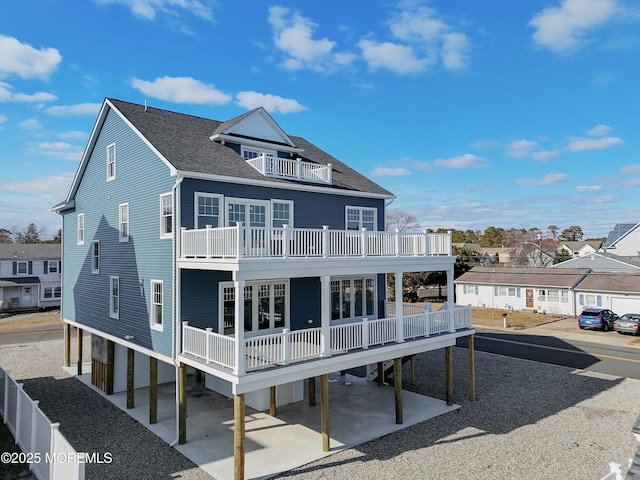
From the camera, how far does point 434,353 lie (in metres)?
24.2

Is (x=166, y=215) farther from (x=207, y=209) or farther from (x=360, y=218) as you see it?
(x=360, y=218)

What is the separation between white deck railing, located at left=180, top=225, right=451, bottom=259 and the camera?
11195 millimetres

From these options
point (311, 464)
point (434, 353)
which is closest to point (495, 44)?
point (434, 353)

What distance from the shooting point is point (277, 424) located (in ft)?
46.3

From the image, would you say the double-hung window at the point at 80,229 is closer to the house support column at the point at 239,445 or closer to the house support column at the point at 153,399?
the house support column at the point at 153,399

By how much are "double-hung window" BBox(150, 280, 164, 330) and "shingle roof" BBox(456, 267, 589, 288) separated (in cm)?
3479

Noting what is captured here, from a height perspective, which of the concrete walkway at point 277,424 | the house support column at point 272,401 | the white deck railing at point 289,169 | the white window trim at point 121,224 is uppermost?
the white deck railing at point 289,169

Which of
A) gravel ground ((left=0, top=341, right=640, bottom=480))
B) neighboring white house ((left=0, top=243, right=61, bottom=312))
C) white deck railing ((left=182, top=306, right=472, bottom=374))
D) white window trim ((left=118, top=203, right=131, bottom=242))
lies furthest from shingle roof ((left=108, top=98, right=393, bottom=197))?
neighboring white house ((left=0, top=243, right=61, bottom=312))

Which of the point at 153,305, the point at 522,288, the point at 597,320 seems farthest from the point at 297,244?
the point at 522,288

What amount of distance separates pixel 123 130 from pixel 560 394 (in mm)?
20130

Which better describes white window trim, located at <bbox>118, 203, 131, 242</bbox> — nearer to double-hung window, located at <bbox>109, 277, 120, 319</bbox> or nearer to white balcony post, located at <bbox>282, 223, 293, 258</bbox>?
double-hung window, located at <bbox>109, 277, 120, 319</bbox>

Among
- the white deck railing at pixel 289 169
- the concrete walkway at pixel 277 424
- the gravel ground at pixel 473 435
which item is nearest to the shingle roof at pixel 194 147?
the white deck railing at pixel 289 169

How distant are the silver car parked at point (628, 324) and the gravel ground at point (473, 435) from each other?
12621 millimetres

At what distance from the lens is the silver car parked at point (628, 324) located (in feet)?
93.4
